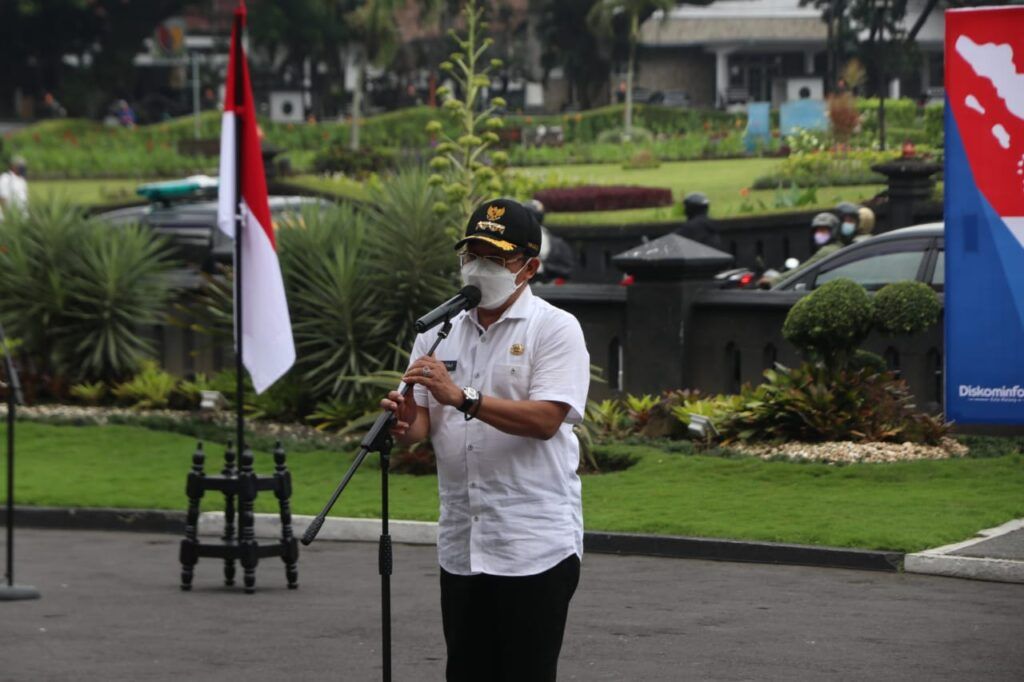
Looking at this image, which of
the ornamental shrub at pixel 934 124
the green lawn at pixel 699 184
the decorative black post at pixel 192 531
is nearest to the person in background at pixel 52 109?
the green lawn at pixel 699 184

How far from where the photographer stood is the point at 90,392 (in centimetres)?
1909

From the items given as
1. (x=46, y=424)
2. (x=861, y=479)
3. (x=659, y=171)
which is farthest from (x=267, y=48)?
(x=861, y=479)

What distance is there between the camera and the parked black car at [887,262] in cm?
1678

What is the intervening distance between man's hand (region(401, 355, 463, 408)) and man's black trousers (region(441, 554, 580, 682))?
59 centimetres

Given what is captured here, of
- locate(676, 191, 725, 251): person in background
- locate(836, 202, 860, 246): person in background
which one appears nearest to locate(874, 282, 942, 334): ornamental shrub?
locate(676, 191, 725, 251): person in background

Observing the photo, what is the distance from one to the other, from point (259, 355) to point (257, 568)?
136 centimetres

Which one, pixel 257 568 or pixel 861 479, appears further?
pixel 861 479

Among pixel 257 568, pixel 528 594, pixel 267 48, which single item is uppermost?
pixel 267 48

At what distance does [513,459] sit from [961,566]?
18.6ft

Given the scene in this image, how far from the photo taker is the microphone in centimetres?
572

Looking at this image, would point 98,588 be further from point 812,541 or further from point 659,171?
point 659,171

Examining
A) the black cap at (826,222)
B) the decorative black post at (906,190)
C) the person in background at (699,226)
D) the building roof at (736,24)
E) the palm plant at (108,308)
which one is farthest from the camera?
the building roof at (736,24)

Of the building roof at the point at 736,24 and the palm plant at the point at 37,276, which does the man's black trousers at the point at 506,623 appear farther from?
the building roof at the point at 736,24

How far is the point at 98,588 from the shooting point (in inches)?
451
